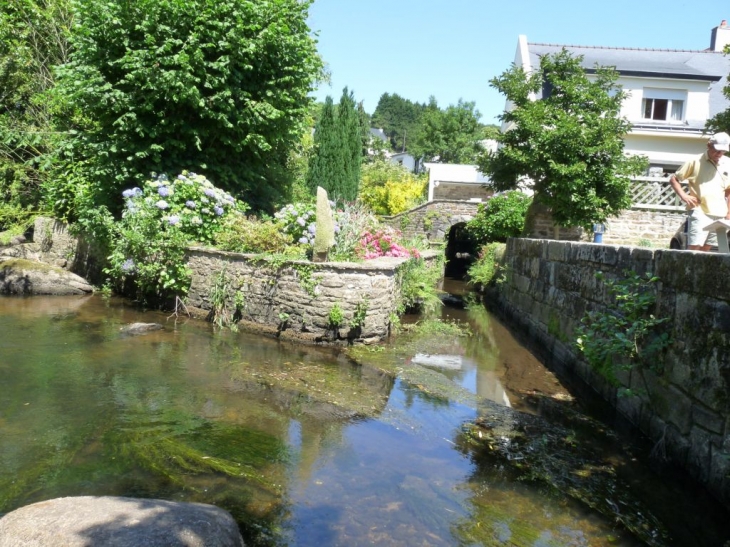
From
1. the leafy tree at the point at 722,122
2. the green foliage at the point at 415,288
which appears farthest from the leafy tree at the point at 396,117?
the leafy tree at the point at 722,122

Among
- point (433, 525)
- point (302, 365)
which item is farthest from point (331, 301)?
point (433, 525)

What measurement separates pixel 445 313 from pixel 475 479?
8.86m

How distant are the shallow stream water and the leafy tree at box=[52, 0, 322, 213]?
16.0ft

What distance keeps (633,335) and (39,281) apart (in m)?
11.7

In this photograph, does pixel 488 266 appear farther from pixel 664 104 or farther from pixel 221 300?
pixel 664 104

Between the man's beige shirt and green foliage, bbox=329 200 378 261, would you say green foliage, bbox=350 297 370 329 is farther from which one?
the man's beige shirt

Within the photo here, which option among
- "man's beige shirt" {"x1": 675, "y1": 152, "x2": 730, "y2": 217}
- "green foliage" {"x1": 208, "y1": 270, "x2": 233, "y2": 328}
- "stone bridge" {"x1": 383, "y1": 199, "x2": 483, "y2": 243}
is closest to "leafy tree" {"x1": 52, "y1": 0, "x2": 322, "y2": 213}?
"green foliage" {"x1": 208, "y1": 270, "x2": 233, "y2": 328}

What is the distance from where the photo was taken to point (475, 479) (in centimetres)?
495

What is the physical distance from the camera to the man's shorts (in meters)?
6.48

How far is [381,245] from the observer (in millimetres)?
11852

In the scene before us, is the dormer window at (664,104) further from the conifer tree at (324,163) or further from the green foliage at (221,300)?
the green foliage at (221,300)

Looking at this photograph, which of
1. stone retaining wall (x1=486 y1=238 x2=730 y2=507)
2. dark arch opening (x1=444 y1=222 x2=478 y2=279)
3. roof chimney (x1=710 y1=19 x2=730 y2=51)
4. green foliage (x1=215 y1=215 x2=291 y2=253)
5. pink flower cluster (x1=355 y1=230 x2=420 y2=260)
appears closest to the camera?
stone retaining wall (x1=486 y1=238 x2=730 y2=507)

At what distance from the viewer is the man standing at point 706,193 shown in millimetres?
6461

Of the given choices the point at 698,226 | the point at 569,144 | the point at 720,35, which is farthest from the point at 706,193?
the point at 720,35
